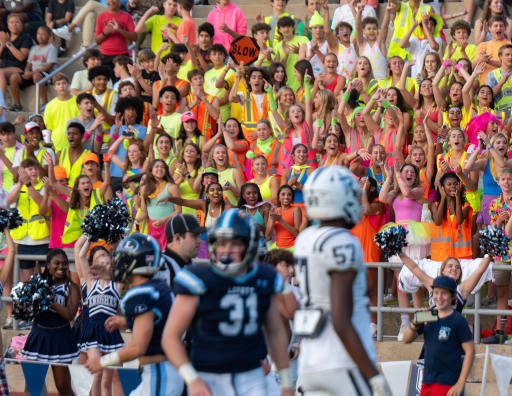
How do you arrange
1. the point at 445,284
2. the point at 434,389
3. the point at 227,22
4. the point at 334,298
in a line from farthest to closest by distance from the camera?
the point at 227,22
the point at 434,389
the point at 445,284
the point at 334,298

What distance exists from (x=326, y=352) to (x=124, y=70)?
998 centimetres

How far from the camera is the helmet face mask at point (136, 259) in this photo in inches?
230

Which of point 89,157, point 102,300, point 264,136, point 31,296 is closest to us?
point 31,296

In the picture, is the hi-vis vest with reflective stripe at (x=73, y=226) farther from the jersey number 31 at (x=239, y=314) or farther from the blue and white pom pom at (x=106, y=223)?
the jersey number 31 at (x=239, y=314)

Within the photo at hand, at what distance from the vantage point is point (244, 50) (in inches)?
527

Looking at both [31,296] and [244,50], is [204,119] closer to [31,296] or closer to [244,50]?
[244,50]

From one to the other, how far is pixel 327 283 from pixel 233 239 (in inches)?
19.8

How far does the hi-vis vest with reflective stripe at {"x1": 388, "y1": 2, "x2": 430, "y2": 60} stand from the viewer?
1402cm

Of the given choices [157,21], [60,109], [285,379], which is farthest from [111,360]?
[157,21]

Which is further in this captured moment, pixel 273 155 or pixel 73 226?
pixel 273 155

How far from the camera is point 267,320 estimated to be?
Result: 16.8 ft

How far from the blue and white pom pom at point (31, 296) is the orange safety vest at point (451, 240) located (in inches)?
159

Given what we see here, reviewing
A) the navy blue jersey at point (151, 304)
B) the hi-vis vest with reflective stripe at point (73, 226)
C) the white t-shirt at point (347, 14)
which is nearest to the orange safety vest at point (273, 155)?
the hi-vis vest with reflective stripe at point (73, 226)

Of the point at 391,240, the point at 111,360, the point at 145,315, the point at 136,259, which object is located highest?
the point at 391,240
